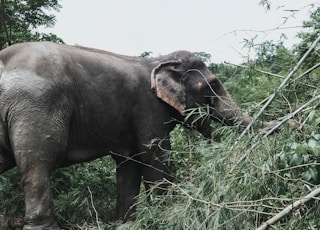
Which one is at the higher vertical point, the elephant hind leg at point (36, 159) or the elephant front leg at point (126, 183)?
the elephant hind leg at point (36, 159)

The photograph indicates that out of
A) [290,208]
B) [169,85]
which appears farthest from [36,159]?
[290,208]

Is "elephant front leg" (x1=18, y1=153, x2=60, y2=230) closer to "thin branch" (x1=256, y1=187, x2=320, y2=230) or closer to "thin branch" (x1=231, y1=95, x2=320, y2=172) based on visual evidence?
"thin branch" (x1=231, y1=95, x2=320, y2=172)

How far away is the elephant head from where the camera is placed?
16.1ft

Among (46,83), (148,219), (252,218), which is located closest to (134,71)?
(46,83)

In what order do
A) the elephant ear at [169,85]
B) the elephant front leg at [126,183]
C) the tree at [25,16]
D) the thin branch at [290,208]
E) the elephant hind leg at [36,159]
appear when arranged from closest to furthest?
1. the thin branch at [290,208]
2. the elephant hind leg at [36,159]
3. the elephant ear at [169,85]
4. the elephant front leg at [126,183]
5. the tree at [25,16]

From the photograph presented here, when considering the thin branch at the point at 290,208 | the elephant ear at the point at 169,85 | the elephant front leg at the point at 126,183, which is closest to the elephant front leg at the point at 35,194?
the elephant ear at the point at 169,85

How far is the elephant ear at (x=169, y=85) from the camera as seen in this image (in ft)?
16.0

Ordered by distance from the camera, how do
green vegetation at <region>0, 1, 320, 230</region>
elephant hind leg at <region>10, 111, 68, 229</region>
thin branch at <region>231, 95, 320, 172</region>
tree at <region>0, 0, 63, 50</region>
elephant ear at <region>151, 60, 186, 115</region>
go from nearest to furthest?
green vegetation at <region>0, 1, 320, 230</region> < thin branch at <region>231, 95, 320, 172</region> < elephant hind leg at <region>10, 111, 68, 229</region> < elephant ear at <region>151, 60, 186, 115</region> < tree at <region>0, 0, 63, 50</region>

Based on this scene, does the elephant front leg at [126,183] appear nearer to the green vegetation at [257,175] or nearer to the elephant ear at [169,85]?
the elephant ear at [169,85]

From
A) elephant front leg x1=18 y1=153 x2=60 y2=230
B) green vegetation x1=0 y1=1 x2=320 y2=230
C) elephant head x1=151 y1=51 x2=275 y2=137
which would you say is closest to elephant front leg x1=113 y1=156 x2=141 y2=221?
elephant head x1=151 y1=51 x2=275 y2=137

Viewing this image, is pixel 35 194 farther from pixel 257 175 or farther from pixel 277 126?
pixel 277 126

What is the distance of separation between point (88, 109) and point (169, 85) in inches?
36.6

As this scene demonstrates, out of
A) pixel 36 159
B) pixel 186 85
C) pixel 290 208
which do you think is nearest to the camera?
pixel 290 208

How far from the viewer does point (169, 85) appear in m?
4.96
